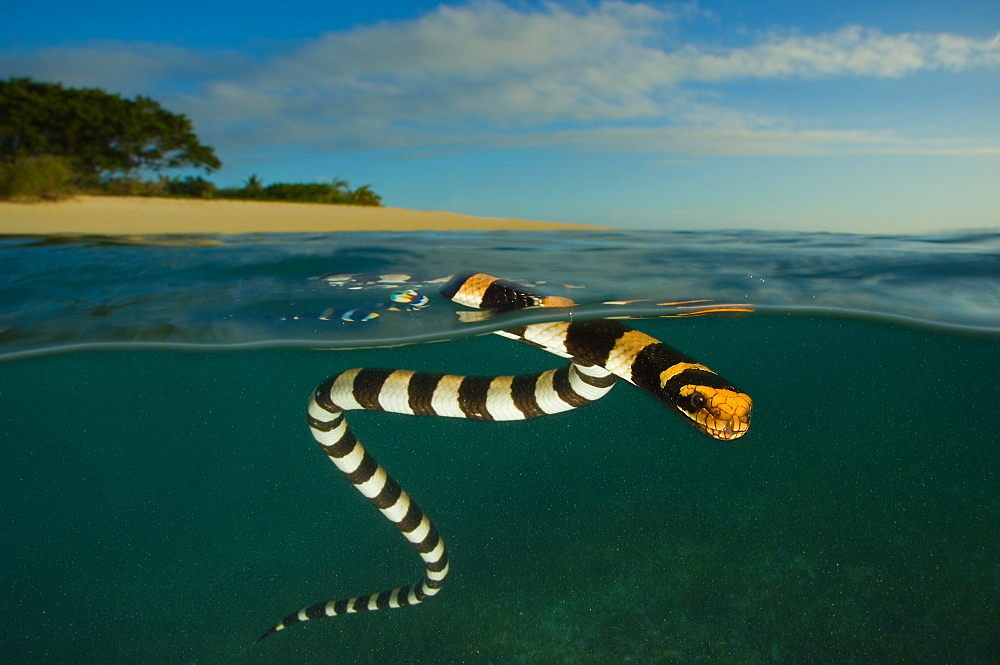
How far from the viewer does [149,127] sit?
21719 mm

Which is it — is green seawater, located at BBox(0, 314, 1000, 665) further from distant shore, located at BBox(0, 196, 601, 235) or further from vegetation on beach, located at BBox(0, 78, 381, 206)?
vegetation on beach, located at BBox(0, 78, 381, 206)

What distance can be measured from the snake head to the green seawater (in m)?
6.31

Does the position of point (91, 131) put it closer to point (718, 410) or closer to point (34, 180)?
point (34, 180)

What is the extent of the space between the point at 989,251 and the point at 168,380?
1753 centimetres

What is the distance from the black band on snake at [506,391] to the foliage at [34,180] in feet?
44.0

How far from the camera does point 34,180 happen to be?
14859mm

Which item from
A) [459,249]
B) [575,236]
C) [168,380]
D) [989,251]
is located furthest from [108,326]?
[989,251]

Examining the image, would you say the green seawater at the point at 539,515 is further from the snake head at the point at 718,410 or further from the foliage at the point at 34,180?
the snake head at the point at 718,410

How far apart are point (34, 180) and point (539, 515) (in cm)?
1575

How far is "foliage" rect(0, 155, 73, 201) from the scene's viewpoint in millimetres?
14422

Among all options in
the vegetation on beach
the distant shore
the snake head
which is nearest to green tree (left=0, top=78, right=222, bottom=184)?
the vegetation on beach

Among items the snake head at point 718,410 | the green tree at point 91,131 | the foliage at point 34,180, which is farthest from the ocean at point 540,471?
the green tree at point 91,131

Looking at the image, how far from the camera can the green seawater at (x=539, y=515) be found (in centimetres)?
939

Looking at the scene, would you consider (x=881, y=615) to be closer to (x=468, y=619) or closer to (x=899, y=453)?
(x=468, y=619)
